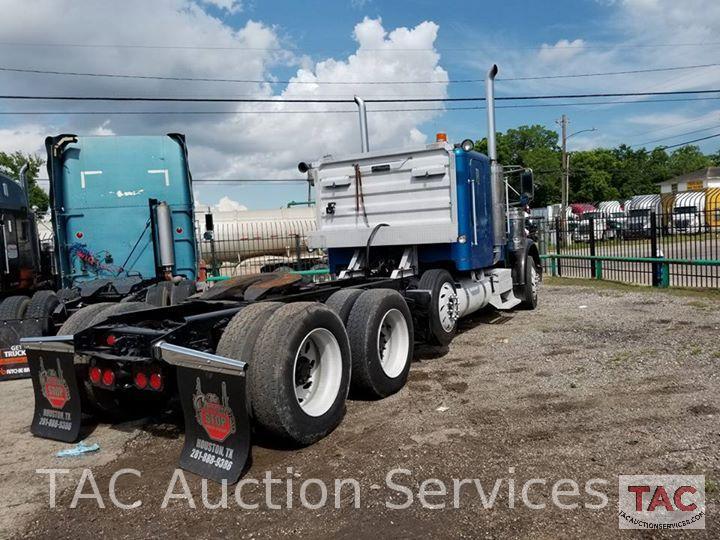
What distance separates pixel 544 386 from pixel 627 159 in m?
91.1

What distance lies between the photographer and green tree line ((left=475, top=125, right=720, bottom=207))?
70875 millimetres

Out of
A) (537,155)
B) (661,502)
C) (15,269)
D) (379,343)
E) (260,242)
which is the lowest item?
(661,502)

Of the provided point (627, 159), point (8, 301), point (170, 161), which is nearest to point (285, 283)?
point (8, 301)

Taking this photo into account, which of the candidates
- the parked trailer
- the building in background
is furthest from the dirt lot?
the building in background

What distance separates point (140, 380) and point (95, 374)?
48 cm

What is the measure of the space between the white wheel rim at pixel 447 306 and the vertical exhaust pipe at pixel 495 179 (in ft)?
6.17

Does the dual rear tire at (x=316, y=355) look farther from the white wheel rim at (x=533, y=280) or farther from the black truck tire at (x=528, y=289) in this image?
the white wheel rim at (x=533, y=280)

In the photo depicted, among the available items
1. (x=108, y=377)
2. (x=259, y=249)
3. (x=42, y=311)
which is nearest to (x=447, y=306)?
(x=108, y=377)

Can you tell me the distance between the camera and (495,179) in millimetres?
8930

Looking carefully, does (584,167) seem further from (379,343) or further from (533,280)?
(379,343)

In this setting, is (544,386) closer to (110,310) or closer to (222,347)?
(222,347)

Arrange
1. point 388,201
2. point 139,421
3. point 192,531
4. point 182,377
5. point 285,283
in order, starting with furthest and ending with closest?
point 388,201 < point 285,283 < point 139,421 < point 182,377 < point 192,531

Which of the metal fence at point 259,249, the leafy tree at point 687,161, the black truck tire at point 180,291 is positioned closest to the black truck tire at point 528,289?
the black truck tire at point 180,291

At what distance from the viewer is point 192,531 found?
10.8ft
